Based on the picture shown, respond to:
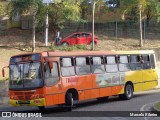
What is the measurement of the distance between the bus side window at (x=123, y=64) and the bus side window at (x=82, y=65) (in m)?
2.95

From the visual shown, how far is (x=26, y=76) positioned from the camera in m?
19.2

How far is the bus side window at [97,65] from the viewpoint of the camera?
73.2 feet

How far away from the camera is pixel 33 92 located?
61.8 feet

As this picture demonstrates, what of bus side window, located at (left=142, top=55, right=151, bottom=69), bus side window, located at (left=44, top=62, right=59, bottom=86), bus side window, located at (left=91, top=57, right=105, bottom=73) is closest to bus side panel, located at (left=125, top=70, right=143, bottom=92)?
bus side window, located at (left=142, top=55, right=151, bottom=69)

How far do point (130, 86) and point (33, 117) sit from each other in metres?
8.94

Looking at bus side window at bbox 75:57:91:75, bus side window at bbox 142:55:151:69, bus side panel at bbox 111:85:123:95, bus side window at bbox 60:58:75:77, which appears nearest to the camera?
bus side window at bbox 60:58:75:77

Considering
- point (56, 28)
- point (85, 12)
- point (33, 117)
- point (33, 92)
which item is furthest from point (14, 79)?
point (85, 12)

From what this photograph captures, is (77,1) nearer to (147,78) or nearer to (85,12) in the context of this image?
(85,12)

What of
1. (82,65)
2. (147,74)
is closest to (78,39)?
(147,74)

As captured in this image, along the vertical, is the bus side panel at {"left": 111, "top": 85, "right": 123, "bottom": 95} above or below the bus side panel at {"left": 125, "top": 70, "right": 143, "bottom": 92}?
below

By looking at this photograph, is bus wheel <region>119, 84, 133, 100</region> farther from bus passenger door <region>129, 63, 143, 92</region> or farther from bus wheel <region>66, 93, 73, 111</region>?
bus wheel <region>66, 93, 73, 111</region>

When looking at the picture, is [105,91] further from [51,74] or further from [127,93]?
[51,74]

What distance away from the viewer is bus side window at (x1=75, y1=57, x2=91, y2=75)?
69.8ft

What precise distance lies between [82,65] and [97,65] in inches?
51.1
